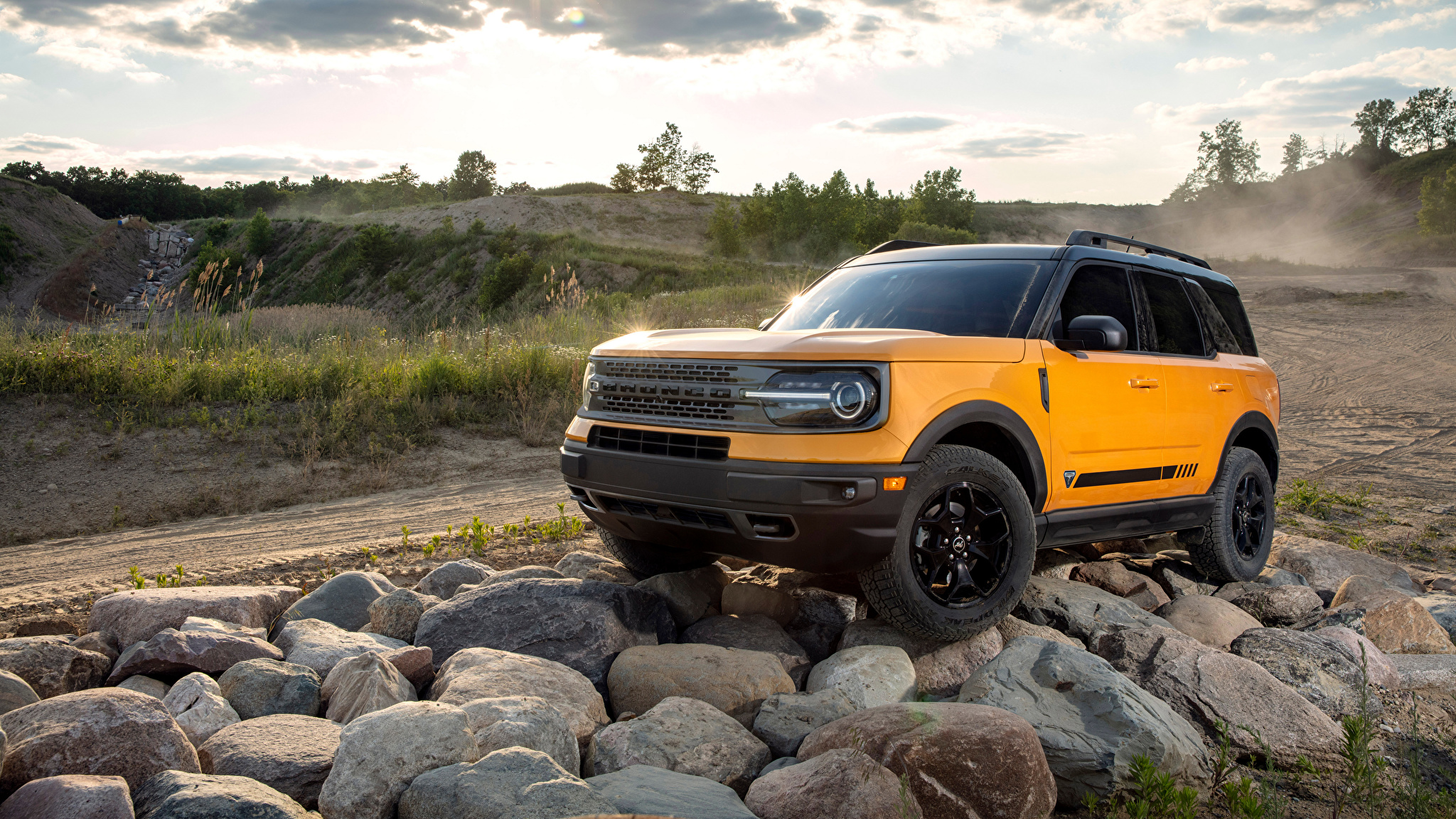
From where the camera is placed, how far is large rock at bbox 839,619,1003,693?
15.0 ft

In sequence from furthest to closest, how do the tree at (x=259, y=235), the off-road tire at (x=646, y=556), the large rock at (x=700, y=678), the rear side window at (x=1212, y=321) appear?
the tree at (x=259, y=235)
the rear side window at (x=1212, y=321)
the off-road tire at (x=646, y=556)
the large rock at (x=700, y=678)

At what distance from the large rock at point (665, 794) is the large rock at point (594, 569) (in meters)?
2.16

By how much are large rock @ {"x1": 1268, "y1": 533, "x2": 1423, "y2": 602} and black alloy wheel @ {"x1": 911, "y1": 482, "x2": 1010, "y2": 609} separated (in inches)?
162

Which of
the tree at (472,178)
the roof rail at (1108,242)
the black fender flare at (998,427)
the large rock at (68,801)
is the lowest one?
the large rock at (68,801)

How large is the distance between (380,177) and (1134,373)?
12468 centimetres

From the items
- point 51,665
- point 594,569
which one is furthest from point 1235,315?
point 51,665

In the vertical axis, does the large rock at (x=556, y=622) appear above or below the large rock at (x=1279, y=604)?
above

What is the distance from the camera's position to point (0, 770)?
3043 millimetres

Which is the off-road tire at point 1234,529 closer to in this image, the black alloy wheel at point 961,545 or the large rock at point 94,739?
the black alloy wheel at point 961,545

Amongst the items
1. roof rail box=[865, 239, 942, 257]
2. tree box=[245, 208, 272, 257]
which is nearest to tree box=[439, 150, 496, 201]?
tree box=[245, 208, 272, 257]

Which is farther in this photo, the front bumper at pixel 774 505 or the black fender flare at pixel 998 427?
the black fender flare at pixel 998 427

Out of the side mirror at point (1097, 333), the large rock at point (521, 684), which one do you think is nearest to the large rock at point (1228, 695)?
the side mirror at point (1097, 333)

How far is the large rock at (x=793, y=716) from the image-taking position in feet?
12.9

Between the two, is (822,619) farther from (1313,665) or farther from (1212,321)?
(1212,321)
